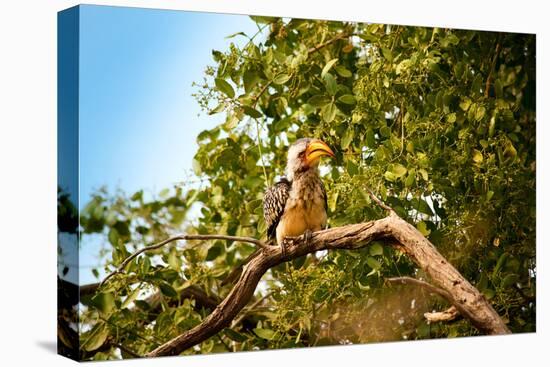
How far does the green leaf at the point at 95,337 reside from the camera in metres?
3.31

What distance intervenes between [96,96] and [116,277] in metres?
0.73

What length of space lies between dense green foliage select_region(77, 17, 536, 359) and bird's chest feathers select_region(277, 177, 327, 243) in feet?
0.59

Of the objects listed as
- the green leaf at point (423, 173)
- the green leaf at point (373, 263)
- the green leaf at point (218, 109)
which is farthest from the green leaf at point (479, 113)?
the green leaf at point (218, 109)

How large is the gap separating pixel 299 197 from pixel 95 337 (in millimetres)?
1034

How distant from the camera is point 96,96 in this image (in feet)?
10.9

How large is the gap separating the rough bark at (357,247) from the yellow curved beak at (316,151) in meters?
0.32

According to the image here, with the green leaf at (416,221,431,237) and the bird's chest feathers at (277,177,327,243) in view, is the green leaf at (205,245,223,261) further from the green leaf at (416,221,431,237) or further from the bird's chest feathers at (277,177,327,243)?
the green leaf at (416,221,431,237)

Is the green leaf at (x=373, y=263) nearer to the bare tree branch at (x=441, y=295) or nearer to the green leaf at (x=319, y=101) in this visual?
the bare tree branch at (x=441, y=295)

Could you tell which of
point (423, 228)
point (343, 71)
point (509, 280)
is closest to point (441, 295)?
point (423, 228)

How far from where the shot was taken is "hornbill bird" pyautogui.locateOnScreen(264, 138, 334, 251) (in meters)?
3.71

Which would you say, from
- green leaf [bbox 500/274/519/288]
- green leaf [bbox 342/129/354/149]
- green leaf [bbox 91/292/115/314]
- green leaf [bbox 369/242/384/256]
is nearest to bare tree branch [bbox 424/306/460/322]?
green leaf [bbox 500/274/519/288]

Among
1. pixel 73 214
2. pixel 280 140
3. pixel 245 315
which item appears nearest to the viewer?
pixel 73 214

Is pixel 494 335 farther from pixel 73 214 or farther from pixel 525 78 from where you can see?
pixel 73 214

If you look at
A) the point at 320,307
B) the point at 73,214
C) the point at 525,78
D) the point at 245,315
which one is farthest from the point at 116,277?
the point at 525,78
